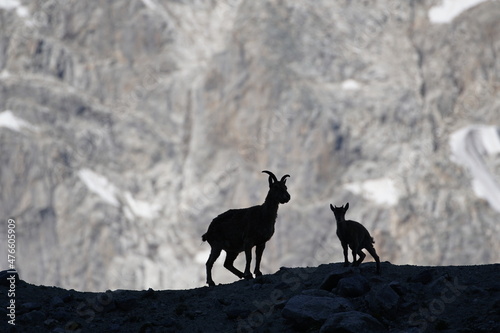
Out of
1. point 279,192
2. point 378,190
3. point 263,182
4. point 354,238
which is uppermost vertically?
point 263,182

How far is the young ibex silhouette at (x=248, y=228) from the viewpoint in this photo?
26125mm

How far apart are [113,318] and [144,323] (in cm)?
154

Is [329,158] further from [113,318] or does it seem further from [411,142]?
[113,318]

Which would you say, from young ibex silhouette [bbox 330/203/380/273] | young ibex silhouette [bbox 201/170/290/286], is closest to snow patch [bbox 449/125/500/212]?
young ibex silhouette [bbox 201/170/290/286]

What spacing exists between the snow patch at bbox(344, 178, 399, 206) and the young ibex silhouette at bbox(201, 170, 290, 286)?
159060 mm

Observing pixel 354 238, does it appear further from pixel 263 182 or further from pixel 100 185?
pixel 100 185

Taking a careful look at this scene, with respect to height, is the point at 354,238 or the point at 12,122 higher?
the point at 12,122

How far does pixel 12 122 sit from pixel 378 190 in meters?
86.8

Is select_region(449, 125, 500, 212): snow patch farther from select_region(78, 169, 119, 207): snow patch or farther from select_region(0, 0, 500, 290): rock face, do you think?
select_region(78, 169, 119, 207): snow patch

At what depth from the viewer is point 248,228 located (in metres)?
26.2

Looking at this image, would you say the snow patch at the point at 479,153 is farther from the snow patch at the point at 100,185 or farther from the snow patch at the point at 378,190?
the snow patch at the point at 100,185

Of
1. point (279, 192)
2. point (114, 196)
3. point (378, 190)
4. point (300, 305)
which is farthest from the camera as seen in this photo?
point (114, 196)

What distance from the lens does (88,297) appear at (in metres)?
24.2

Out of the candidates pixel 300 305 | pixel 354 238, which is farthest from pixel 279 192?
pixel 300 305
